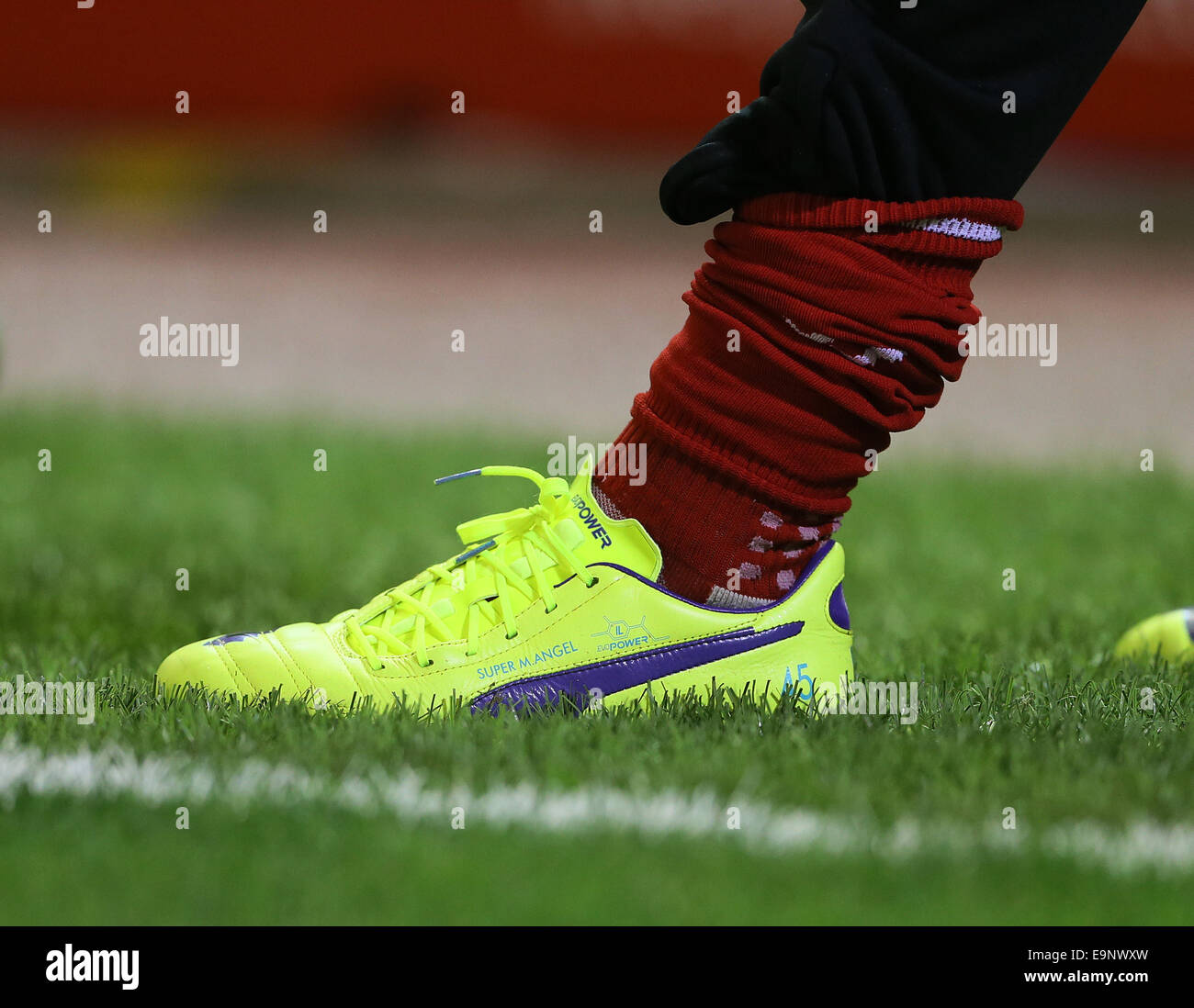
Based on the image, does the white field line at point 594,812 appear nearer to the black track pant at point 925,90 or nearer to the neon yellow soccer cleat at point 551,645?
the neon yellow soccer cleat at point 551,645

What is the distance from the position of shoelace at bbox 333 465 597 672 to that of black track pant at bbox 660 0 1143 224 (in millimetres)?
438

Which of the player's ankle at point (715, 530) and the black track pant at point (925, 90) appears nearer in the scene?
the black track pant at point (925, 90)

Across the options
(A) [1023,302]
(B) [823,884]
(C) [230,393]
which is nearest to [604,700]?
(B) [823,884]

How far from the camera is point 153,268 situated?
811 cm

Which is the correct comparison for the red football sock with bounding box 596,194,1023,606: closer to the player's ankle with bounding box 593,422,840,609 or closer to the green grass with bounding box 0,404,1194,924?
the player's ankle with bounding box 593,422,840,609

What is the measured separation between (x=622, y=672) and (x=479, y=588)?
0.58 ft

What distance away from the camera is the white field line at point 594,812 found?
3.84ft

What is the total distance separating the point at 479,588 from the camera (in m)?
1.60

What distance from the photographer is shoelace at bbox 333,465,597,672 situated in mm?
1563

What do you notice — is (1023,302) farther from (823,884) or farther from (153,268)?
(823,884)

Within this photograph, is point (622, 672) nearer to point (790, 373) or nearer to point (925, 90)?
point (790, 373)

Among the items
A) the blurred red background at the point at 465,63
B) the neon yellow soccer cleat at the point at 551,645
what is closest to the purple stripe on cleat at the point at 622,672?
the neon yellow soccer cleat at the point at 551,645

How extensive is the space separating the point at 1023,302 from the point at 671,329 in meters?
2.08

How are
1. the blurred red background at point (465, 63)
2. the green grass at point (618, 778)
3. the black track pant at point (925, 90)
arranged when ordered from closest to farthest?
the green grass at point (618, 778) < the black track pant at point (925, 90) < the blurred red background at point (465, 63)
